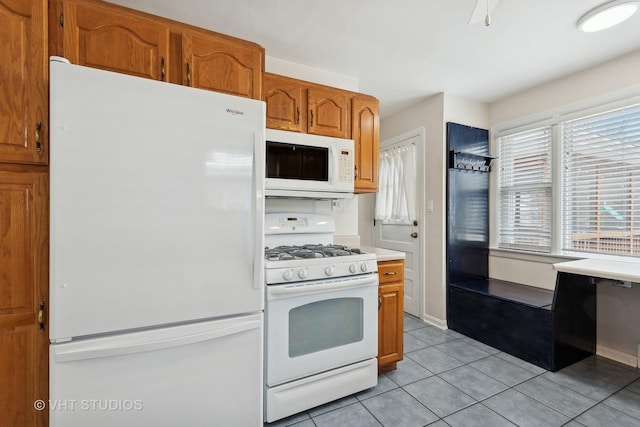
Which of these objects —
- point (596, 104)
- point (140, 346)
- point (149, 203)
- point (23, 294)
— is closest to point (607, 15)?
point (596, 104)

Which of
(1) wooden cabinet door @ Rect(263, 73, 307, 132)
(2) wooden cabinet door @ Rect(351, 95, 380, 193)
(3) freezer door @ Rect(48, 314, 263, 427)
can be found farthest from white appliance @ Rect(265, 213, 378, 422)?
(1) wooden cabinet door @ Rect(263, 73, 307, 132)

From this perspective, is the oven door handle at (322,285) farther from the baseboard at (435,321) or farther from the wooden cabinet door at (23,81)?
the baseboard at (435,321)

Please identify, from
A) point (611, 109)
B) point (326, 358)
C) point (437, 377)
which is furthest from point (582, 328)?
point (326, 358)

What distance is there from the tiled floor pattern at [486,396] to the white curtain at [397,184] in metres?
1.66

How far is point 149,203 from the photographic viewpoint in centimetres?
120

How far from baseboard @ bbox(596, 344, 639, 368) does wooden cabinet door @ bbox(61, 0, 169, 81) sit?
12.8 feet

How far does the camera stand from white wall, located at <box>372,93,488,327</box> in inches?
123

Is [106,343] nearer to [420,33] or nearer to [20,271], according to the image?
[20,271]

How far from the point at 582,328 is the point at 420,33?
8.91ft

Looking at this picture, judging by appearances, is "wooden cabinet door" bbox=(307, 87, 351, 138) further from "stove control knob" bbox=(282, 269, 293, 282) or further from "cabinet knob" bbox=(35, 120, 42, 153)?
"cabinet knob" bbox=(35, 120, 42, 153)

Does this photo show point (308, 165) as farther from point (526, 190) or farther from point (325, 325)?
point (526, 190)

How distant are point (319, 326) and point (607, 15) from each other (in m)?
2.64

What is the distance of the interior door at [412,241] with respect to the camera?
3396 millimetres

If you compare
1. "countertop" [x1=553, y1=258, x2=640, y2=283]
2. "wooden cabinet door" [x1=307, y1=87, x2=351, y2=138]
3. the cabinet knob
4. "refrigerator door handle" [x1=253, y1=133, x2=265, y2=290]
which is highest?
"wooden cabinet door" [x1=307, y1=87, x2=351, y2=138]
